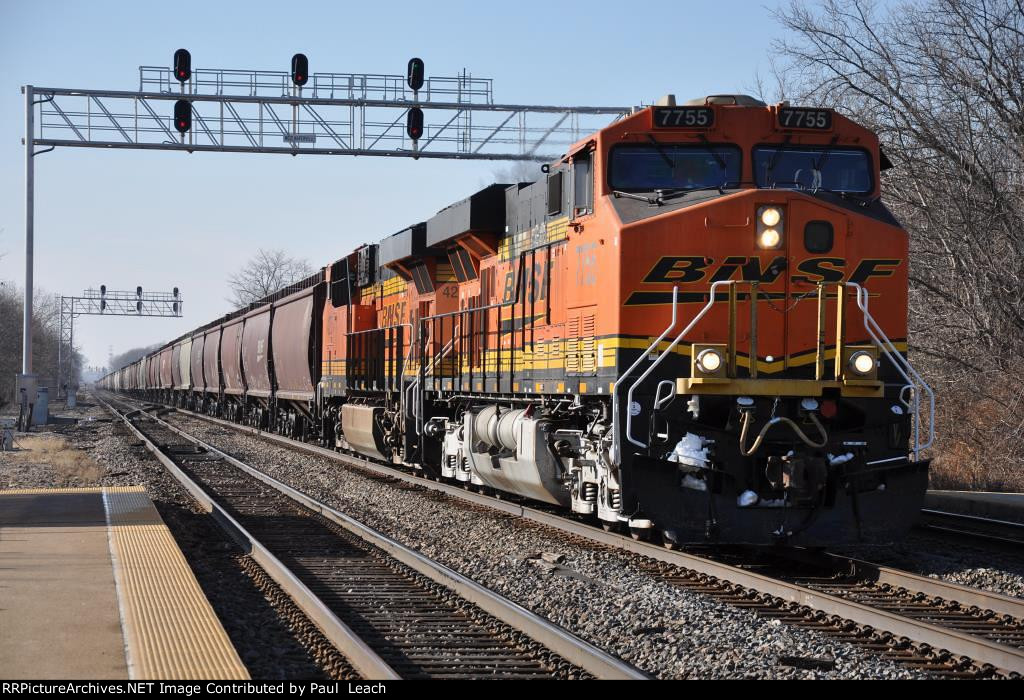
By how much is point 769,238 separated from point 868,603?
10.1ft

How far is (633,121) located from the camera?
9.74 m

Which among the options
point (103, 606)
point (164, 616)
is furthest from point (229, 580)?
point (164, 616)

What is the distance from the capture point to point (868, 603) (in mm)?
7805

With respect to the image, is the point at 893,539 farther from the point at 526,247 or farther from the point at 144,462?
the point at 144,462

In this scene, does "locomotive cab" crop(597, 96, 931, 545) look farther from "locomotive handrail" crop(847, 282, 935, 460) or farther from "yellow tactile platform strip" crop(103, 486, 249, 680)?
"yellow tactile platform strip" crop(103, 486, 249, 680)

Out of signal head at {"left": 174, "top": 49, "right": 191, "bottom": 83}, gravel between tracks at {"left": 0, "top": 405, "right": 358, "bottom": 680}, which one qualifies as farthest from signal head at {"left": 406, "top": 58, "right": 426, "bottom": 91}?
gravel between tracks at {"left": 0, "top": 405, "right": 358, "bottom": 680}

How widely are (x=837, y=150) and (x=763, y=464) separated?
2.97 metres

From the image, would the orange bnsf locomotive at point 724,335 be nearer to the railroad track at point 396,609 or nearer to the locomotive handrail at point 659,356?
the locomotive handrail at point 659,356

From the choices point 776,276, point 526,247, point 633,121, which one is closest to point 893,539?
point 776,276

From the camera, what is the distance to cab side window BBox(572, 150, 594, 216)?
1012cm

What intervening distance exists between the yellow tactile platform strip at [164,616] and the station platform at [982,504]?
8.68 metres

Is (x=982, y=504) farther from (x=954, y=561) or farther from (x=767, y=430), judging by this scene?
(x=767, y=430)

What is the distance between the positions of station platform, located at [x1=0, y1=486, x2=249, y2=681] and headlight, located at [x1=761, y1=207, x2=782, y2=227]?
5322mm

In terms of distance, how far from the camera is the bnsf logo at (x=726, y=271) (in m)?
9.27
